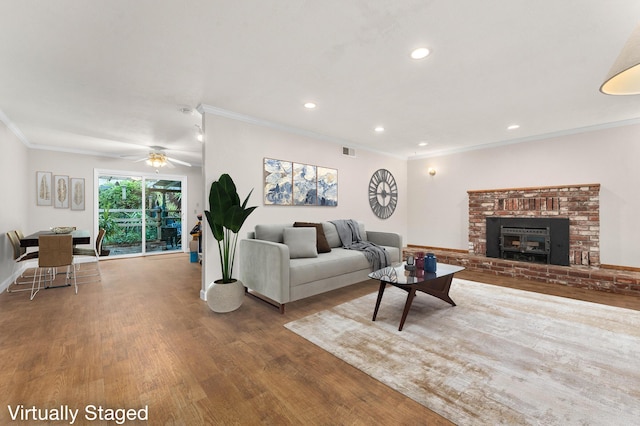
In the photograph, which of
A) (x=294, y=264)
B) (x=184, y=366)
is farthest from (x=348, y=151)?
(x=184, y=366)

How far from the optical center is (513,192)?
16.7ft

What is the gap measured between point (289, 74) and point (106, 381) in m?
2.79

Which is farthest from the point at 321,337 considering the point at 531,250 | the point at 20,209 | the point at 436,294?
the point at 20,209

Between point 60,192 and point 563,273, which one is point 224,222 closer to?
point 563,273

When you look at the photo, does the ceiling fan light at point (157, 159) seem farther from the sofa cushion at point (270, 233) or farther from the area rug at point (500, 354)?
the area rug at point (500, 354)

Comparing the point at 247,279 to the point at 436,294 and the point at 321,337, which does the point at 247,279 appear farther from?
the point at 436,294

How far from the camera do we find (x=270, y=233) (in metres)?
3.80

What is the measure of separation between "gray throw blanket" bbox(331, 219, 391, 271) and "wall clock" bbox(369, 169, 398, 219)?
1.28m

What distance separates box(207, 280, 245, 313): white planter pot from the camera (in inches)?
117

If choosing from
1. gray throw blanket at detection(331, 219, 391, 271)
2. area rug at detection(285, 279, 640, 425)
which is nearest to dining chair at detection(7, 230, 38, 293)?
area rug at detection(285, 279, 640, 425)

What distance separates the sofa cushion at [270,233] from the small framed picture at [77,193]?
4.67 metres

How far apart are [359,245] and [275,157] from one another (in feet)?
6.15

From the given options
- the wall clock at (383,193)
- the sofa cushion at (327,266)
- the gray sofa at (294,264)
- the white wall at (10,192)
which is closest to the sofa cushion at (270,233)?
the gray sofa at (294,264)

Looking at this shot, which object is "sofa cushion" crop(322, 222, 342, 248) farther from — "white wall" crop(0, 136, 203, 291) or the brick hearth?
"white wall" crop(0, 136, 203, 291)
